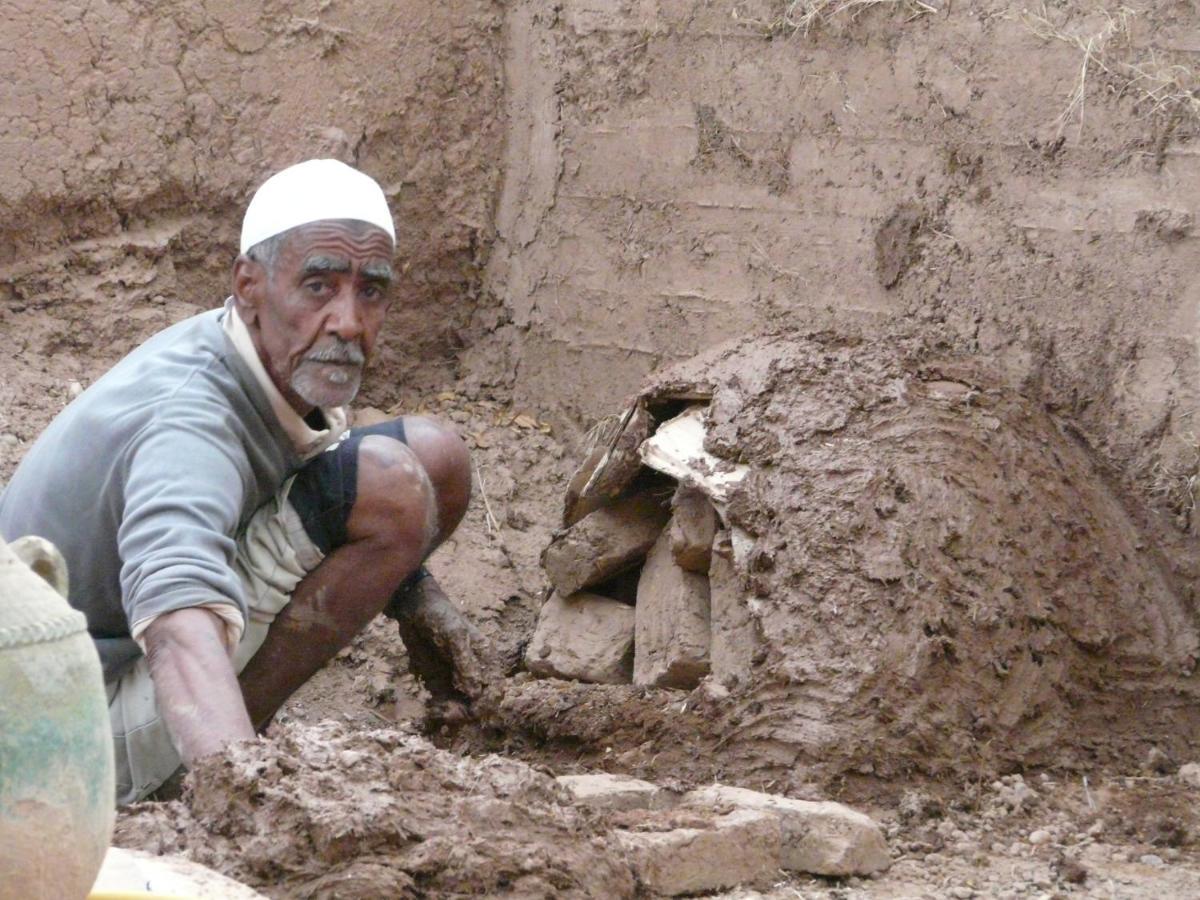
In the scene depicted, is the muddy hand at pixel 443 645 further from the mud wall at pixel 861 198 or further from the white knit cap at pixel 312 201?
the mud wall at pixel 861 198

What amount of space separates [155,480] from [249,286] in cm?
68

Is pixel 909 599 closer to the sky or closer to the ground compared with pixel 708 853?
closer to the sky

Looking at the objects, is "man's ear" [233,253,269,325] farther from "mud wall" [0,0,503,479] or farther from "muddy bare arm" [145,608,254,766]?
"mud wall" [0,0,503,479]

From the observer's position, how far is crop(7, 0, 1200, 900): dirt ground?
337 centimetres

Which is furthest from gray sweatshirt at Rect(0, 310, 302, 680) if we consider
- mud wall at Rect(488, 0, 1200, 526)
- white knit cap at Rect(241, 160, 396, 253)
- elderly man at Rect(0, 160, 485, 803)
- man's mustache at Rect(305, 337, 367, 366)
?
mud wall at Rect(488, 0, 1200, 526)

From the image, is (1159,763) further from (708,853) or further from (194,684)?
(194,684)

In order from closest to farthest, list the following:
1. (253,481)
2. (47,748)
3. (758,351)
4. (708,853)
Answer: (47,748) < (708,853) < (253,481) < (758,351)

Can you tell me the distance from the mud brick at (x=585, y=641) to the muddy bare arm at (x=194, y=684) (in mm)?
1673

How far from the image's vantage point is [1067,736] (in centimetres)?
392

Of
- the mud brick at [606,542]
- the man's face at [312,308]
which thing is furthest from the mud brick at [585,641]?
the man's face at [312,308]

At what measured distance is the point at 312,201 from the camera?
11.7 ft

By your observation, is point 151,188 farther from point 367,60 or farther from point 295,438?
point 295,438

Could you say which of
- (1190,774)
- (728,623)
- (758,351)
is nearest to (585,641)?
(728,623)

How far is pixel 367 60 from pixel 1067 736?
10.6 feet
